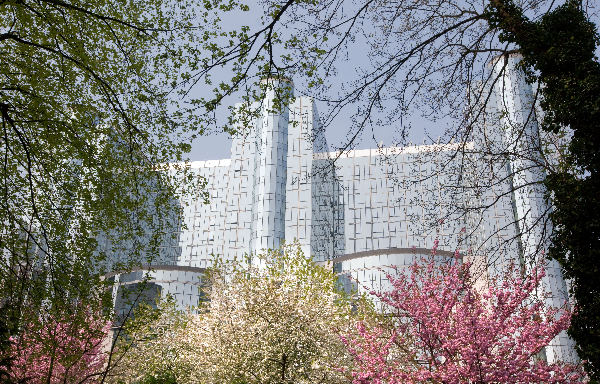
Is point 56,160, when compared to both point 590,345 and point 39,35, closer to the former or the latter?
point 39,35

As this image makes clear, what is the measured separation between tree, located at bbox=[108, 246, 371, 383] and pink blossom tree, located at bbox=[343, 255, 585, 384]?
6.32ft

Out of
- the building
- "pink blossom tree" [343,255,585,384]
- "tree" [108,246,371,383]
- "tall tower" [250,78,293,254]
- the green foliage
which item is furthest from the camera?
"tall tower" [250,78,293,254]

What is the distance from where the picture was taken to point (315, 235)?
68.4 meters

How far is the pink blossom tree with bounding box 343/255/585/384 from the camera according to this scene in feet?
32.4

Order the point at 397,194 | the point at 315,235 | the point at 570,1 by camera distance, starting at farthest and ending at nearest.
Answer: the point at 397,194 < the point at 315,235 < the point at 570,1

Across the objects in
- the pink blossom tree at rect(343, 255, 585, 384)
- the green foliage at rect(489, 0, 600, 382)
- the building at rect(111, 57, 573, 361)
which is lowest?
the pink blossom tree at rect(343, 255, 585, 384)

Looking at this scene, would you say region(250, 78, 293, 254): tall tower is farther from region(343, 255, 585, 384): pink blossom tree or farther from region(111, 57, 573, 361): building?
region(343, 255, 585, 384): pink blossom tree

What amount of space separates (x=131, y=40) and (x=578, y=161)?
8.78 metres

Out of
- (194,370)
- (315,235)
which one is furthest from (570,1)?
(315,235)

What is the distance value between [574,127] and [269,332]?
976cm

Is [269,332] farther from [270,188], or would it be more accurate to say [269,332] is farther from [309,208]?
[270,188]

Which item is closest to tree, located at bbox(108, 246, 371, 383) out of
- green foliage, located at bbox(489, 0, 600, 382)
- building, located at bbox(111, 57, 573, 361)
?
green foliage, located at bbox(489, 0, 600, 382)

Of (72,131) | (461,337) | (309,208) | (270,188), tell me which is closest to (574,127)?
(461,337)

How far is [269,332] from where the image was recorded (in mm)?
14391
